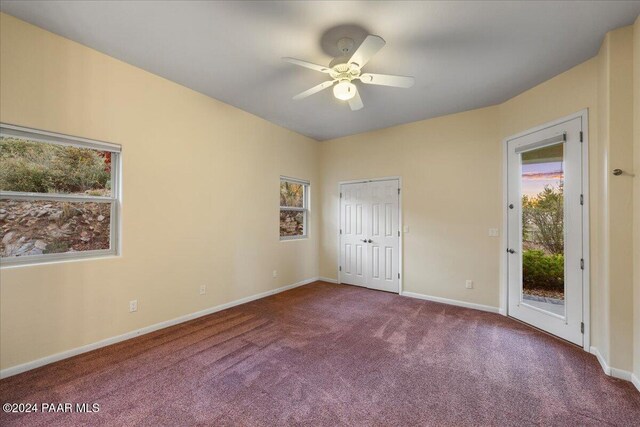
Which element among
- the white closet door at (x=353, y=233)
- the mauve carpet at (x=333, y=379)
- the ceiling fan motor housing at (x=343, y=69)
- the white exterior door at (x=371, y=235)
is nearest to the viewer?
the mauve carpet at (x=333, y=379)

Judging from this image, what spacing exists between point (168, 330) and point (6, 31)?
10.0 ft

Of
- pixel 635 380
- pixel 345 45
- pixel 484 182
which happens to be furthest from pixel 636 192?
pixel 345 45

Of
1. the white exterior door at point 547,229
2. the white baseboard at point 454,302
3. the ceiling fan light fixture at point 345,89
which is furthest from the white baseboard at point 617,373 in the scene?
the ceiling fan light fixture at point 345,89

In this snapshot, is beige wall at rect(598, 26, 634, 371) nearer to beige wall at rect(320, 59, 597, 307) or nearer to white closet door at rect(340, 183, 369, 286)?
beige wall at rect(320, 59, 597, 307)

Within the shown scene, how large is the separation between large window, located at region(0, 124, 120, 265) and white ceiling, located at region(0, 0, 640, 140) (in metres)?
1.00

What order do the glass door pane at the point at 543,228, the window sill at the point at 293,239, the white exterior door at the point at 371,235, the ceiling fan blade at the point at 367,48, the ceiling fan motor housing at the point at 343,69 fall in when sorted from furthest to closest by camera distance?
the window sill at the point at 293,239, the white exterior door at the point at 371,235, the glass door pane at the point at 543,228, the ceiling fan motor housing at the point at 343,69, the ceiling fan blade at the point at 367,48

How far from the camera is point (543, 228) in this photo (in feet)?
10.3

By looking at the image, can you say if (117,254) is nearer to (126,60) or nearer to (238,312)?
(238,312)

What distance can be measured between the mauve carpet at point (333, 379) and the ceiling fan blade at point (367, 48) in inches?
102

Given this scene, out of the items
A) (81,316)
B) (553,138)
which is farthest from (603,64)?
(81,316)

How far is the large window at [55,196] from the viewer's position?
2.25m

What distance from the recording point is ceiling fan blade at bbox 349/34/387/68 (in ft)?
6.26

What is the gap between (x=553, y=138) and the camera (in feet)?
9.73

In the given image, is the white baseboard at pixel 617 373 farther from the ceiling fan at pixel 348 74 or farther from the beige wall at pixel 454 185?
the ceiling fan at pixel 348 74
